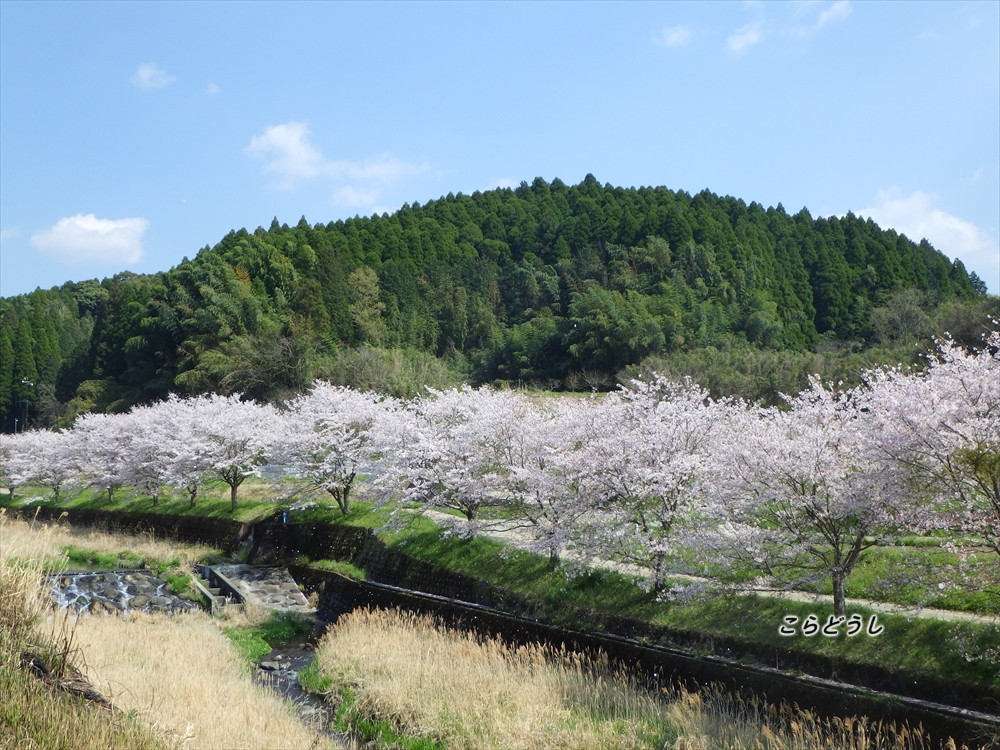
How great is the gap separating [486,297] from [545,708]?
223ft

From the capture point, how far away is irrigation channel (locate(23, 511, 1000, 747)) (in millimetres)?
10000

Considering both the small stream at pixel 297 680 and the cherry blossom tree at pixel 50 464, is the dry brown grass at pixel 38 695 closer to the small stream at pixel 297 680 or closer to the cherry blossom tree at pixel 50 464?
the small stream at pixel 297 680

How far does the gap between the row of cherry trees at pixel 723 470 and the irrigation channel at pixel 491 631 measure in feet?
4.79

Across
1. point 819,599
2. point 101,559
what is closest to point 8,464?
point 101,559

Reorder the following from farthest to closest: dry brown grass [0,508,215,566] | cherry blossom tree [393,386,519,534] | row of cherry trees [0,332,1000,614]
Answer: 1. dry brown grass [0,508,215,566]
2. cherry blossom tree [393,386,519,534]
3. row of cherry trees [0,332,1000,614]

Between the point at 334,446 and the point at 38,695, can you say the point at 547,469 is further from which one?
the point at 38,695

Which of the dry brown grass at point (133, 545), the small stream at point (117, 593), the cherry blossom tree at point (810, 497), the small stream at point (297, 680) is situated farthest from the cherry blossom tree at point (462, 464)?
the dry brown grass at point (133, 545)

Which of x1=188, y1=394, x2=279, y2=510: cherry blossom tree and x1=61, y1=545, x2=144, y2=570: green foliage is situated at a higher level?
x1=188, y1=394, x2=279, y2=510: cherry blossom tree

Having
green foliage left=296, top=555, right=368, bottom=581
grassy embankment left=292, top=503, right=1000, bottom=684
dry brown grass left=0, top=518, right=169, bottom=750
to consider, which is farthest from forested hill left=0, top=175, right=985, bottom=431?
dry brown grass left=0, top=518, right=169, bottom=750

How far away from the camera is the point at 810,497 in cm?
1197

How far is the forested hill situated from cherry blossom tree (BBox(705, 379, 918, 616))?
37.0 meters

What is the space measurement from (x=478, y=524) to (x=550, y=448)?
134 inches

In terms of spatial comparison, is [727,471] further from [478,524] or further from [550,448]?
[478,524]

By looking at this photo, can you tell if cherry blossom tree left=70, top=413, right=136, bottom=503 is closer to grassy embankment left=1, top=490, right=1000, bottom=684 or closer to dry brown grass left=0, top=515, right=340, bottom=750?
dry brown grass left=0, top=515, right=340, bottom=750
